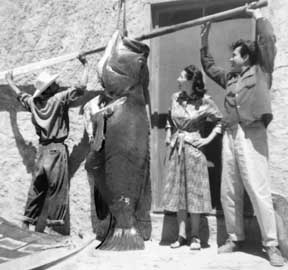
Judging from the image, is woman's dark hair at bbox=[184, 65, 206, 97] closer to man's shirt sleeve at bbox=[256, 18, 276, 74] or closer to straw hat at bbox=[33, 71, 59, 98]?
man's shirt sleeve at bbox=[256, 18, 276, 74]

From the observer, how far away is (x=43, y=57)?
19.6 feet

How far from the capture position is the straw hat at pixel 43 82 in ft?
18.2

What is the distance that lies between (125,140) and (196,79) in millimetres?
902

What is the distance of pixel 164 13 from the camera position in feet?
18.7

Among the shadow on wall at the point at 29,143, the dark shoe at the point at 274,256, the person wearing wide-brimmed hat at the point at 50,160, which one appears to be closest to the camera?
the dark shoe at the point at 274,256

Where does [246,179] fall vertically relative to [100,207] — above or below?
above

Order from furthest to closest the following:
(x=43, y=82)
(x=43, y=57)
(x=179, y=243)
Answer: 1. (x=43, y=57)
2. (x=43, y=82)
3. (x=179, y=243)

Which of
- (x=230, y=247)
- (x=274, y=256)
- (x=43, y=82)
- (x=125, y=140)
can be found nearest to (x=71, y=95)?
(x=43, y=82)

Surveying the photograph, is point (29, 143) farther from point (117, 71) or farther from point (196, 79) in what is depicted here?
point (196, 79)

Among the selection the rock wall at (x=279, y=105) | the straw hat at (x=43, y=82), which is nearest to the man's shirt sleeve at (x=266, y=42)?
the rock wall at (x=279, y=105)

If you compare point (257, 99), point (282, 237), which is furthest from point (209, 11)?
point (282, 237)

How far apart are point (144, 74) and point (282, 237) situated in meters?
2.10

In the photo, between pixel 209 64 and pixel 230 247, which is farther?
pixel 209 64

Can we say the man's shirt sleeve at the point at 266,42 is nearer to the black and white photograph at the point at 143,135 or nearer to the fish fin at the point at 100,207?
the black and white photograph at the point at 143,135
